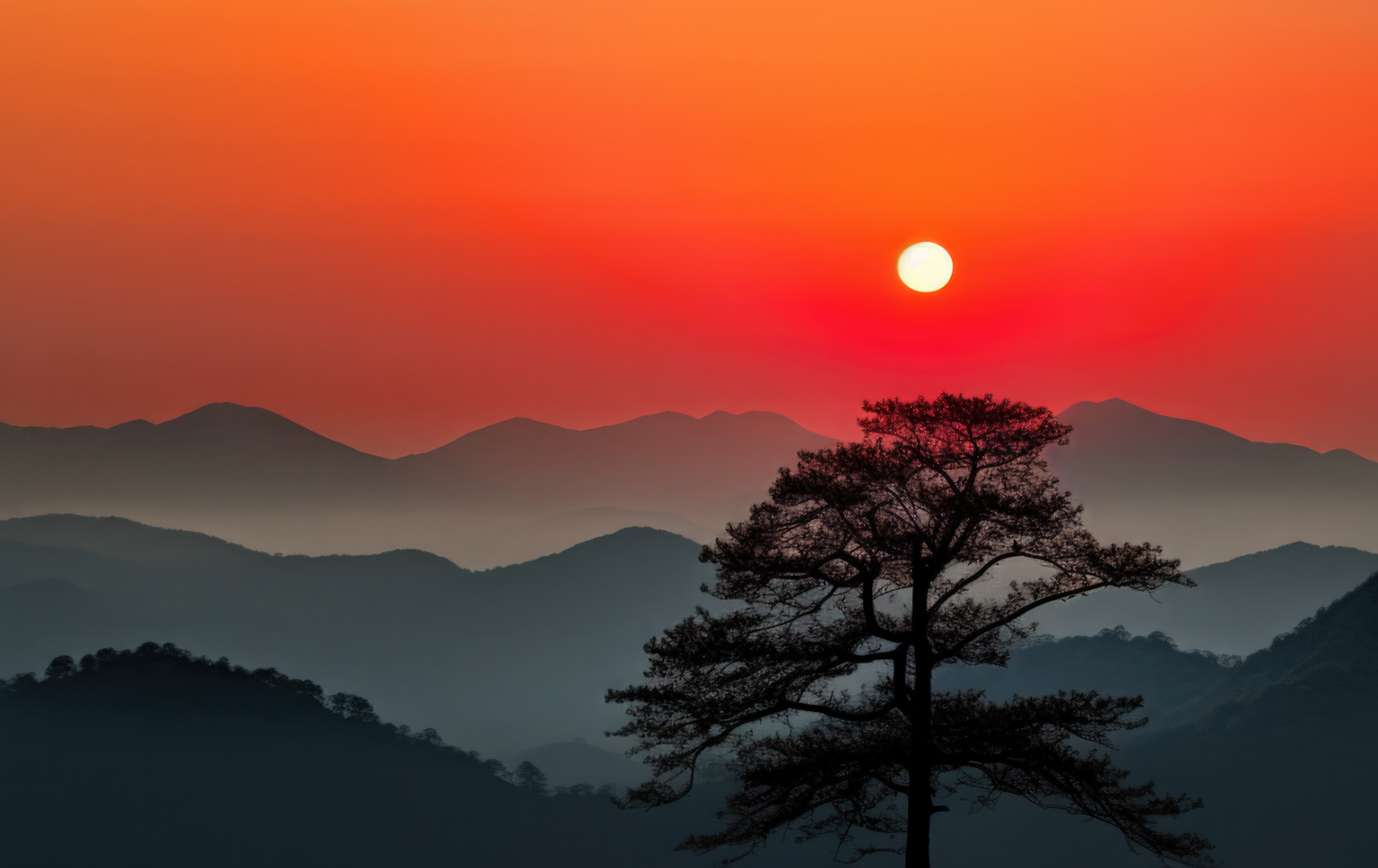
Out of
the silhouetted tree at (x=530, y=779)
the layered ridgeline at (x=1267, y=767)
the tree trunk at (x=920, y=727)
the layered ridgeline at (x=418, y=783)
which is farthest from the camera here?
the silhouetted tree at (x=530, y=779)

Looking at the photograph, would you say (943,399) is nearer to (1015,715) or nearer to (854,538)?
(854,538)

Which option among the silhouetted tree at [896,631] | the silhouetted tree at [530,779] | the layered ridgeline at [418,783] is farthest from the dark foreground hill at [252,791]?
the silhouetted tree at [896,631]

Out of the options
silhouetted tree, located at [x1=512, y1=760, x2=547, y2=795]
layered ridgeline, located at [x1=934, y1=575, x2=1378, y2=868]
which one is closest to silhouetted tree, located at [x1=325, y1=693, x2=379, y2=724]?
silhouetted tree, located at [x1=512, y1=760, x2=547, y2=795]

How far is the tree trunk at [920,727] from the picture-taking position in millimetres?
17516

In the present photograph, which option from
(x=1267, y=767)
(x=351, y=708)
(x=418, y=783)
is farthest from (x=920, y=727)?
(x=351, y=708)

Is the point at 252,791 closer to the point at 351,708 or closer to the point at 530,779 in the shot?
the point at 351,708

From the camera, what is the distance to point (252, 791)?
310 feet

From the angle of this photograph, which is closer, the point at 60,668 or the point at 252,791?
the point at 252,791

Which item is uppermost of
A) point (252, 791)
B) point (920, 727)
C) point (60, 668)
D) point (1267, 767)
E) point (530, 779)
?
point (60, 668)

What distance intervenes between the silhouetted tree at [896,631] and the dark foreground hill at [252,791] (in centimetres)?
8275

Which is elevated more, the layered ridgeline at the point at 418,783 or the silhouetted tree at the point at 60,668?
the silhouetted tree at the point at 60,668

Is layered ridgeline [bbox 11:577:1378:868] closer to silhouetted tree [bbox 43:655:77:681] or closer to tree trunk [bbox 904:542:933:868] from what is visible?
silhouetted tree [bbox 43:655:77:681]

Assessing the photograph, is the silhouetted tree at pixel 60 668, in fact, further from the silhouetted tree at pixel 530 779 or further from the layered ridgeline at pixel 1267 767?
the layered ridgeline at pixel 1267 767

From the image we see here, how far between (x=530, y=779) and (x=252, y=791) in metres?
31.4
